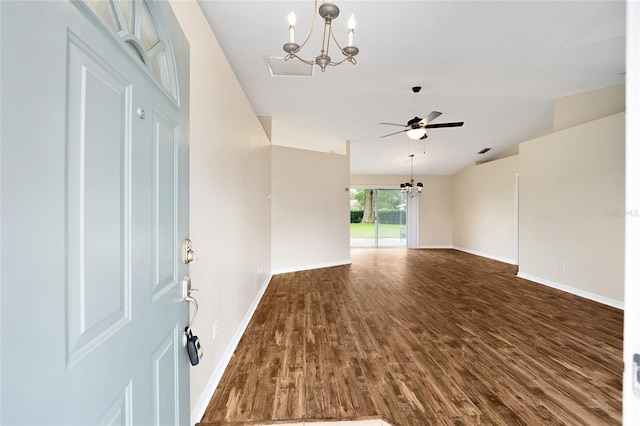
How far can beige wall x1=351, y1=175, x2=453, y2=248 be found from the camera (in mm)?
9570

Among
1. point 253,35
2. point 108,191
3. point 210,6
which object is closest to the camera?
point 108,191

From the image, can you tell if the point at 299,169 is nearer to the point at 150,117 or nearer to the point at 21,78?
the point at 150,117

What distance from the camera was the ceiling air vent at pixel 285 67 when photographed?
9.27 feet

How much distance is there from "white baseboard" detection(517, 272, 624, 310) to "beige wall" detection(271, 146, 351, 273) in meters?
3.77

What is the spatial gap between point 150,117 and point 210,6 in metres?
1.80

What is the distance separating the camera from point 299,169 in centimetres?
581

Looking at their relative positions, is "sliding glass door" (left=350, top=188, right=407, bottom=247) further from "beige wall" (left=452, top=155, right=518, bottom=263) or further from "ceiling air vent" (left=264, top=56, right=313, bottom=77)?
"ceiling air vent" (left=264, top=56, right=313, bottom=77)

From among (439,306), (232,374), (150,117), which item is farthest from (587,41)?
(232,374)

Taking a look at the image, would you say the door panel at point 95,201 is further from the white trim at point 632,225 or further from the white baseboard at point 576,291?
the white baseboard at point 576,291

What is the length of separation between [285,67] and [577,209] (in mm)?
4993

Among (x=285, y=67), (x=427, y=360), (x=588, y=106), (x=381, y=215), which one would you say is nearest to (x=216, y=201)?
(x=285, y=67)

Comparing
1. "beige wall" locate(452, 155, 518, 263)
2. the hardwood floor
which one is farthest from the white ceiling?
the hardwood floor

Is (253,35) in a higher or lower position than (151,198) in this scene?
higher

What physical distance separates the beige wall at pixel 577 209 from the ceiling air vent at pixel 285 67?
4324 mm
